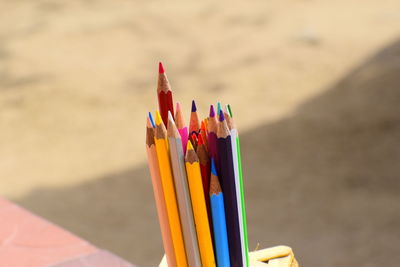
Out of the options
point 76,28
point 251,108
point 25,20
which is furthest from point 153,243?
point 25,20

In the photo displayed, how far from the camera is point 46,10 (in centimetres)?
379

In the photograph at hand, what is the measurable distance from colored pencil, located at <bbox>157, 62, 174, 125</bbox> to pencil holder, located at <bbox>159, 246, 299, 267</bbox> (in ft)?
0.70

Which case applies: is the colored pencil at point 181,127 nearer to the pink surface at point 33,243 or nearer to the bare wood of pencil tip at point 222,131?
the bare wood of pencil tip at point 222,131

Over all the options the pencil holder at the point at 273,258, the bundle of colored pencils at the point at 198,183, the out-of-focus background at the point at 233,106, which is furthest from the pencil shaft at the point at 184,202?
the out-of-focus background at the point at 233,106

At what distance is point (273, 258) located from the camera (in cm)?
84

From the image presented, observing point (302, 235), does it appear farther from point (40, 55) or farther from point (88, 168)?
point (40, 55)

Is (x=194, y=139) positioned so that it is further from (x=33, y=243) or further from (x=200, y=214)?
(x=33, y=243)

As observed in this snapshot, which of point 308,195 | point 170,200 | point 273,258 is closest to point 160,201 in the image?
point 170,200

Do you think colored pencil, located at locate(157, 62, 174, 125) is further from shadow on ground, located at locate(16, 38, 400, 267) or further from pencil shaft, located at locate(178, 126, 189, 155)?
shadow on ground, located at locate(16, 38, 400, 267)

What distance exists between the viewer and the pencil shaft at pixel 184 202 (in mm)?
687

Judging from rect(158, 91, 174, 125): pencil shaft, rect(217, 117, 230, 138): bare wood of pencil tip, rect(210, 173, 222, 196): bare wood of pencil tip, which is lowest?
rect(210, 173, 222, 196): bare wood of pencil tip

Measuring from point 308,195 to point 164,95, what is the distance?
62.8 inches

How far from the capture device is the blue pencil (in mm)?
692

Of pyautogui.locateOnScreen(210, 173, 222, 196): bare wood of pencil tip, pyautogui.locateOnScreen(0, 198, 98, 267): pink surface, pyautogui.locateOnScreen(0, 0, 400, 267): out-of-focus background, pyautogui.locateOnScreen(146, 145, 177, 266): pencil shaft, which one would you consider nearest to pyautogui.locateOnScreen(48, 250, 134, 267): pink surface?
pyautogui.locateOnScreen(0, 198, 98, 267): pink surface
